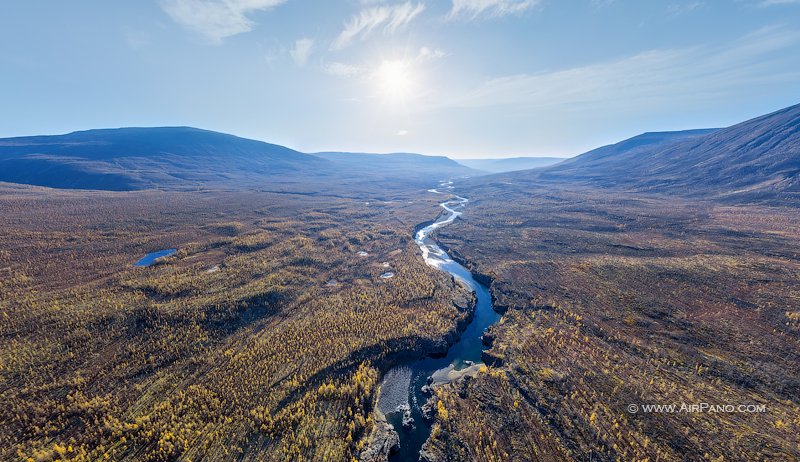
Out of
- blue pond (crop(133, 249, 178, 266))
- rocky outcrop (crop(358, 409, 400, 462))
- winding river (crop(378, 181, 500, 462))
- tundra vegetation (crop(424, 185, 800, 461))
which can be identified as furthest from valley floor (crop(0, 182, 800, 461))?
blue pond (crop(133, 249, 178, 266))

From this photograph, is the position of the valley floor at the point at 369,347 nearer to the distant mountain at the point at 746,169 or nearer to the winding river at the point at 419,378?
the winding river at the point at 419,378

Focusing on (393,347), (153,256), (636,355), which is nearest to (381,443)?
(393,347)

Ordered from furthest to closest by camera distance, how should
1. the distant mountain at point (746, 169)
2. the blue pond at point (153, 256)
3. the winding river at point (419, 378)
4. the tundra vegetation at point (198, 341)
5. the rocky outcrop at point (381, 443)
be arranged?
the distant mountain at point (746, 169) < the blue pond at point (153, 256) < the winding river at point (419, 378) < the tundra vegetation at point (198, 341) < the rocky outcrop at point (381, 443)

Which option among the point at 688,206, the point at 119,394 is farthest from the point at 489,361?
the point at 688,206

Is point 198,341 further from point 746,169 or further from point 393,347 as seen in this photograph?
point 746,169

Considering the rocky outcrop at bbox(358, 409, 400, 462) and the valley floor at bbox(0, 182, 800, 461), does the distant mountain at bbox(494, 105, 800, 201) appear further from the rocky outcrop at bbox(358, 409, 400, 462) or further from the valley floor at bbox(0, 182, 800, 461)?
the rocky outcrop at bbox(358, 409, 400, 462)

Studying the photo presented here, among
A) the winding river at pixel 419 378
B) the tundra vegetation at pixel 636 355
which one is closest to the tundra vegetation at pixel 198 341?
the winding river at pixel 419 378

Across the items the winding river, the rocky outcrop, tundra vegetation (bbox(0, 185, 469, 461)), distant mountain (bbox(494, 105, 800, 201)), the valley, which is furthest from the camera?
distant mountain (bbox(494, 105, 800, 201))
